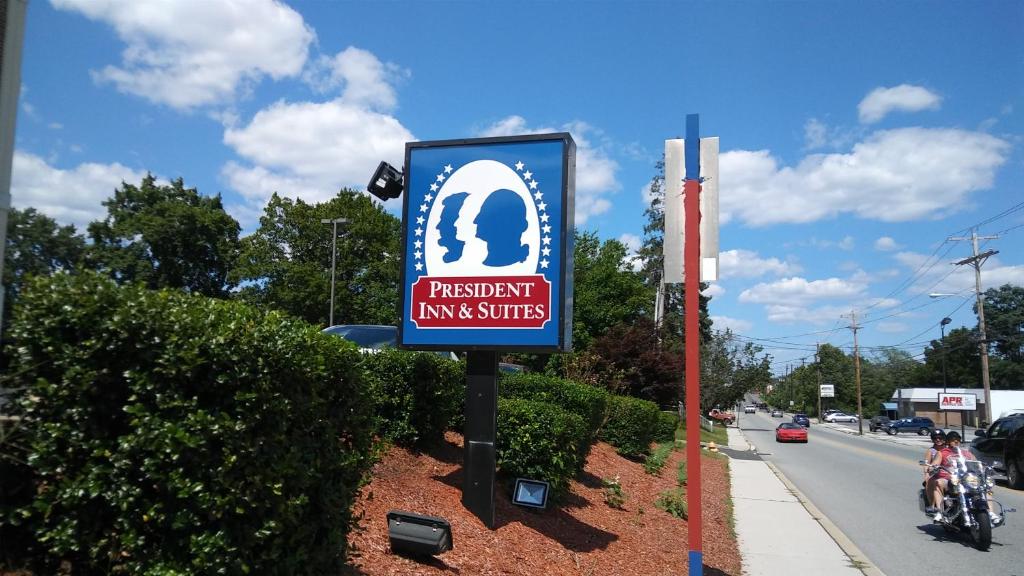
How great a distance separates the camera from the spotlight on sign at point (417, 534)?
18.5ft

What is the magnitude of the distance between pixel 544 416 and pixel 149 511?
522 cm

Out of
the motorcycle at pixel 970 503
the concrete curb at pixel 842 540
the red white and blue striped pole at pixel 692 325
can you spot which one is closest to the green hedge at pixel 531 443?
the red white and blue striped pole at pixel 692 325

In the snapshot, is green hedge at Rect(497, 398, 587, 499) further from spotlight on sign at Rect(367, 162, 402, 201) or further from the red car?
the red car

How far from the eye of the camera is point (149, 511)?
351 cm

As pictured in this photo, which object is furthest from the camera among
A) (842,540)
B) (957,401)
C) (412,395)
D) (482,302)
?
(957,401)

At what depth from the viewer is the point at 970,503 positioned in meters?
10.8

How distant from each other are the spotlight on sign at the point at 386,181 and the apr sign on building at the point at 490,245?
36 cm

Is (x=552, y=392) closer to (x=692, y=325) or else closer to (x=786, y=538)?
(x=786, y=538)

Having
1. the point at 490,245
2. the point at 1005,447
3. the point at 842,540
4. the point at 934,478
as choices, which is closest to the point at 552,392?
the point at 490,245

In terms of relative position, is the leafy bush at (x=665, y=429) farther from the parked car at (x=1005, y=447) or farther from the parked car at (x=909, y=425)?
the parked car at (x=909, y=425)

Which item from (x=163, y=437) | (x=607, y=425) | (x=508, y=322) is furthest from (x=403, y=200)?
(x=607, y=425)

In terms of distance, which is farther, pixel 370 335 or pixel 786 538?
pixel 370 335

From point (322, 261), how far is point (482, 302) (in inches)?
1800

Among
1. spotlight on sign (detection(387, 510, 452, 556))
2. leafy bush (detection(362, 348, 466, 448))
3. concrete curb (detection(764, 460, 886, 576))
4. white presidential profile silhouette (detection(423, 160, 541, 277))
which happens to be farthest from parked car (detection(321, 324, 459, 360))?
spotlight on sign (detection(387, 510, 452, 556))
